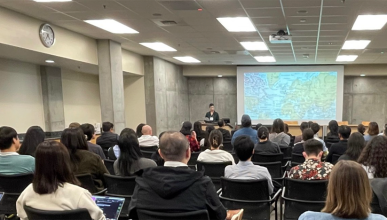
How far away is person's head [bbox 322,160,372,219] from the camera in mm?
1368

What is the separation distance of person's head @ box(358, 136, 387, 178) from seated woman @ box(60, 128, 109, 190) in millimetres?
2608

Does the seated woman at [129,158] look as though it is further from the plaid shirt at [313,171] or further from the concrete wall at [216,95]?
the concrete wall at [216,95]

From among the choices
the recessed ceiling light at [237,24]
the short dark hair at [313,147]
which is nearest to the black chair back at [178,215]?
the short dark hair at [313,147]

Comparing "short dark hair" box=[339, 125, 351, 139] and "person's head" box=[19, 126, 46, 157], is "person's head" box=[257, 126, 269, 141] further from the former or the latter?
"person's head" box=[19, 126, 46, 157]

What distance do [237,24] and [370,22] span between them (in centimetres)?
272

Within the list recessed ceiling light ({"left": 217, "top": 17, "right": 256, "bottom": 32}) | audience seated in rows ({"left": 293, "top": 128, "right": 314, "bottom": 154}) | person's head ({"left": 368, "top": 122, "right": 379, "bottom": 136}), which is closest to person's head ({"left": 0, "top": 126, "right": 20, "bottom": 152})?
audience seated in rows ({"left": 293, "top": 128, "right": 314, "bottom": 154})

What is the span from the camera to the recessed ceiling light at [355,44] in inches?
307

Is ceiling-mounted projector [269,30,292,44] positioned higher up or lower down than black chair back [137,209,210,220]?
higher up

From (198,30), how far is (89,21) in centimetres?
238

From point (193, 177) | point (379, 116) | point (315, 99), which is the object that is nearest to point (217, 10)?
point (193, 177)

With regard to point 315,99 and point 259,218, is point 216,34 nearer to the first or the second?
point 259,218

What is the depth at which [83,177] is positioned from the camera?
2.66 m

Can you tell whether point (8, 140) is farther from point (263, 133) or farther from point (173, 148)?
point (263, 133)

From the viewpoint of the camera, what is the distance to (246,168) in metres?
2.86
